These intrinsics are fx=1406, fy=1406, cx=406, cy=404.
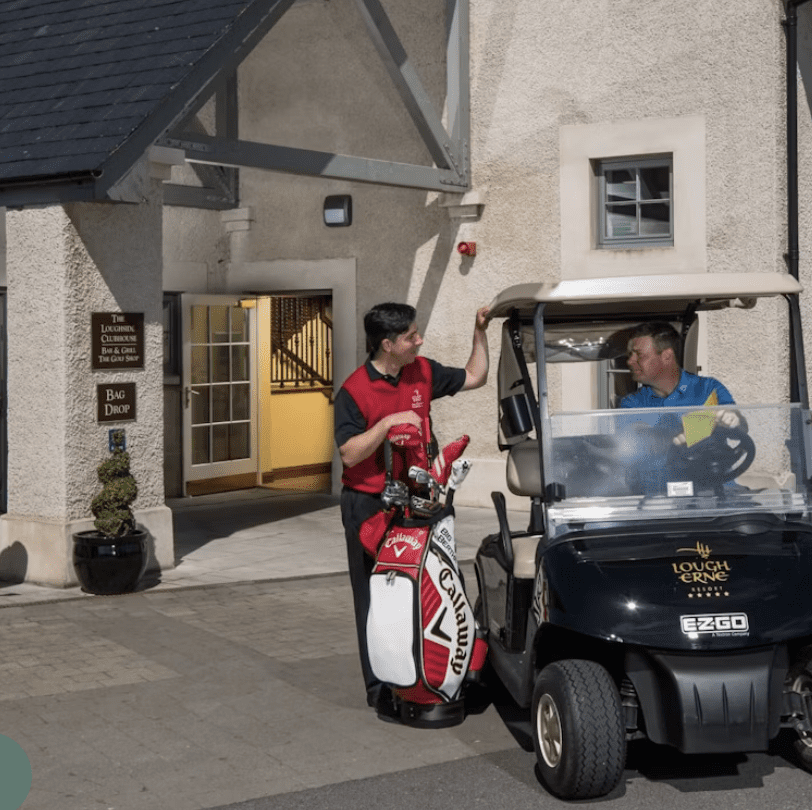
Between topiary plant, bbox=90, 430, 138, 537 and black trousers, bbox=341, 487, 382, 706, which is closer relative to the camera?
black trousers, bbox=341, 487, 382, 706

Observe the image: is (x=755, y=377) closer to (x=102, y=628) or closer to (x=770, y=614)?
(x=102, y=628)

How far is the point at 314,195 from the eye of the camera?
Answer: 13.6 metres

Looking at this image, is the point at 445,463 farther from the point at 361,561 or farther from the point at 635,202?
the point at 635,202

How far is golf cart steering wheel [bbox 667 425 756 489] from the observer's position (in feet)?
17.7

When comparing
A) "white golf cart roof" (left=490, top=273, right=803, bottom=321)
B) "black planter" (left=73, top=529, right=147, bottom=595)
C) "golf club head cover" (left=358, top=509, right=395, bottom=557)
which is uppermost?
"white golf cart roof" (left=490, top=273, right=803, bottom=321)

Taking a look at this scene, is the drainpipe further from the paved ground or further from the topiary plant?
the topiary plant

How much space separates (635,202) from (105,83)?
15.1 feet

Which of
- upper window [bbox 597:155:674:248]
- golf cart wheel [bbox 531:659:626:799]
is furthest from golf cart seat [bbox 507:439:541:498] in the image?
upper window [bbox 597:155:674:248]

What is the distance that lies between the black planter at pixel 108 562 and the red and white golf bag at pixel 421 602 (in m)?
3.29

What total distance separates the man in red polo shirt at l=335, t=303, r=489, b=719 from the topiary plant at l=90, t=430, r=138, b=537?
10.3 ft

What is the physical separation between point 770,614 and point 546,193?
301 inches

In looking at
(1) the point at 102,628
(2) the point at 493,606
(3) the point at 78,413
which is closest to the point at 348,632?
(1) the point at 102,628

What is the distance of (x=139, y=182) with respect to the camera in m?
8.87

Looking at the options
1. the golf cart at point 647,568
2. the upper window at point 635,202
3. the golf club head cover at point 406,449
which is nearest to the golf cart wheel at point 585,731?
the golf cart at point 647,568
